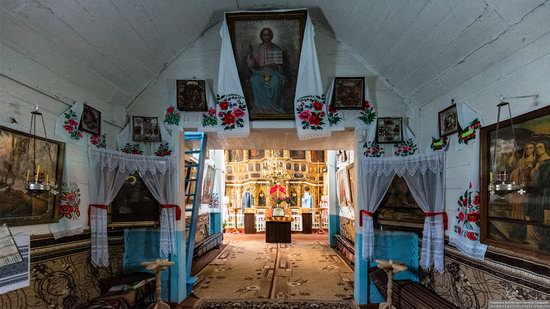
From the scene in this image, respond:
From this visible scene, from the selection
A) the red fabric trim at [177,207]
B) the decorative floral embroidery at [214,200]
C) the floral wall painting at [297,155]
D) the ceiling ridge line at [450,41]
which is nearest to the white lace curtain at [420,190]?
the ceiling ridge line at [450,41]

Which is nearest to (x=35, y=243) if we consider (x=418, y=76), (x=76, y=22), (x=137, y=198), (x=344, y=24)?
(x=137, y=198)

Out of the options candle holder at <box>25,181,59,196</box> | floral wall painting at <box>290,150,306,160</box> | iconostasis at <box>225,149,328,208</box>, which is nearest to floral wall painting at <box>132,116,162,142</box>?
candle holder at <box>25,181,59,196</box>

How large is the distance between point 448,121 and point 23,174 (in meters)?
4.55

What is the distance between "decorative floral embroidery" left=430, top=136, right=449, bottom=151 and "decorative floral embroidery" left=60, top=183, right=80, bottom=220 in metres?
4.48

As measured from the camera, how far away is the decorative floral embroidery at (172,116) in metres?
4.57

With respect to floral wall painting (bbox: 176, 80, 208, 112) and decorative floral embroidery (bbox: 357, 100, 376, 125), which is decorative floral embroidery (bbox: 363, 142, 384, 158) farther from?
floral wall painting (bbox: 176, 80, 208, 112)

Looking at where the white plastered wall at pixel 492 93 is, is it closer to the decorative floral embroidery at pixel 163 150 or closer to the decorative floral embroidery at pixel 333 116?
the decorative floral embroidery at pixel 333 116

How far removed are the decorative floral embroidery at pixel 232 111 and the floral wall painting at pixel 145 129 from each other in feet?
3.31

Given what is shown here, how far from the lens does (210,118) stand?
452 centimetres

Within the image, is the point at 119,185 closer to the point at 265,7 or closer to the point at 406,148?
the point at 265,7

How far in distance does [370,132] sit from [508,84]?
1.91 m

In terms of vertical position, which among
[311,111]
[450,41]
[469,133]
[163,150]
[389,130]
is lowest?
[163,150]

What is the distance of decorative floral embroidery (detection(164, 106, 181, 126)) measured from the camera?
457 centimetres

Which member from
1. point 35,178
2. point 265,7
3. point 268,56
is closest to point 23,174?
point 35,178
